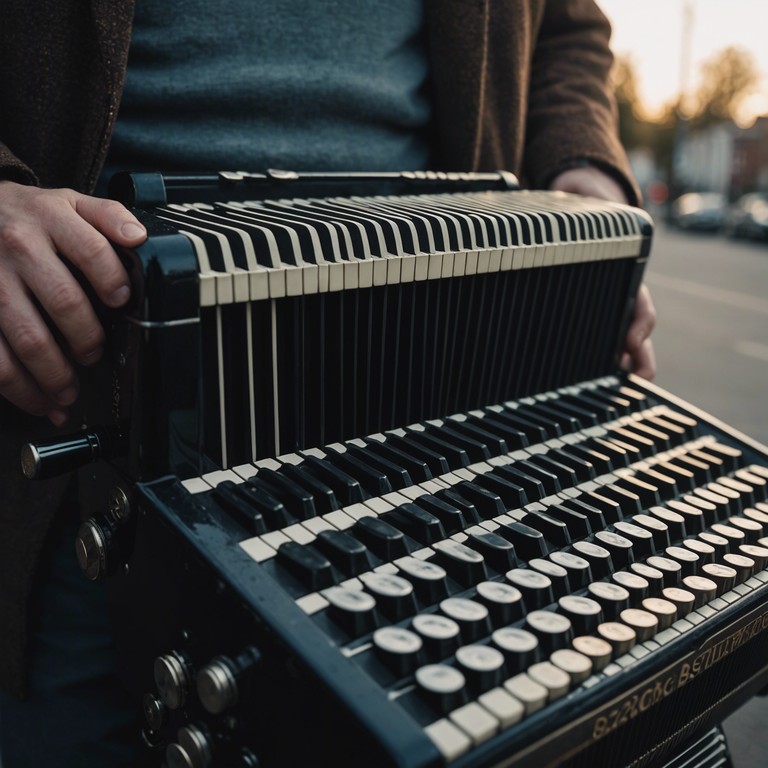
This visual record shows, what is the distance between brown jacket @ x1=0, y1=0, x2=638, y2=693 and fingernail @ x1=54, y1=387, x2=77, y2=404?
262 millimetres

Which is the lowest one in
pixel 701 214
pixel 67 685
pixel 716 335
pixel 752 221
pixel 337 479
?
pixel 701 214

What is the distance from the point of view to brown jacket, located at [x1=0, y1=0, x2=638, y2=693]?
1188 mm

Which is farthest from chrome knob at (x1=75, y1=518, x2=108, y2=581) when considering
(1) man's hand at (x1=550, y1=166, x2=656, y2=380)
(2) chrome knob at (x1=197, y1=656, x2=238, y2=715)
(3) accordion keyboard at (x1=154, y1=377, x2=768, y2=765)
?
(1) man's hand at (x1=550, y1=166, x2=656, y2=380)

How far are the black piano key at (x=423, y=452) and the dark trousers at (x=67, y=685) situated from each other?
2.14 ft

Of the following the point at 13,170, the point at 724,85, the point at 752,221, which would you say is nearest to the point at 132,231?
the point at 13,170

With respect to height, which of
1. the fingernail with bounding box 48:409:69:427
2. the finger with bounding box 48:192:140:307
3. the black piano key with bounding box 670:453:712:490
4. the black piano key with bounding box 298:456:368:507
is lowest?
the black piano key with bounding box 670:453:712:490

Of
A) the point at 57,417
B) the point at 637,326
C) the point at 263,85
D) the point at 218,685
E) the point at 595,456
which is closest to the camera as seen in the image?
the point at 218,685

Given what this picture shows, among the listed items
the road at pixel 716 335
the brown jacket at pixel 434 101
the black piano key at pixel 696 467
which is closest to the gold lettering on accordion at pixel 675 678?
the black piano key at pixel 696 467

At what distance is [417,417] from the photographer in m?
1.19

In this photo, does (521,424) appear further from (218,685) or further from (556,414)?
(218,685)

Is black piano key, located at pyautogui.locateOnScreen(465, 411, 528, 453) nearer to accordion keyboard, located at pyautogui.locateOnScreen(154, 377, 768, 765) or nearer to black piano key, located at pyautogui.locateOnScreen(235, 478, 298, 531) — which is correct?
accordion keyboard, located at pyautogui.locateOnScreen(154, 377, 768, 765)

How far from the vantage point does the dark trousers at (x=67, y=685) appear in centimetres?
141

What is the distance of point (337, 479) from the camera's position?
97 cm

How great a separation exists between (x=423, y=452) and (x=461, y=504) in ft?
0.42
